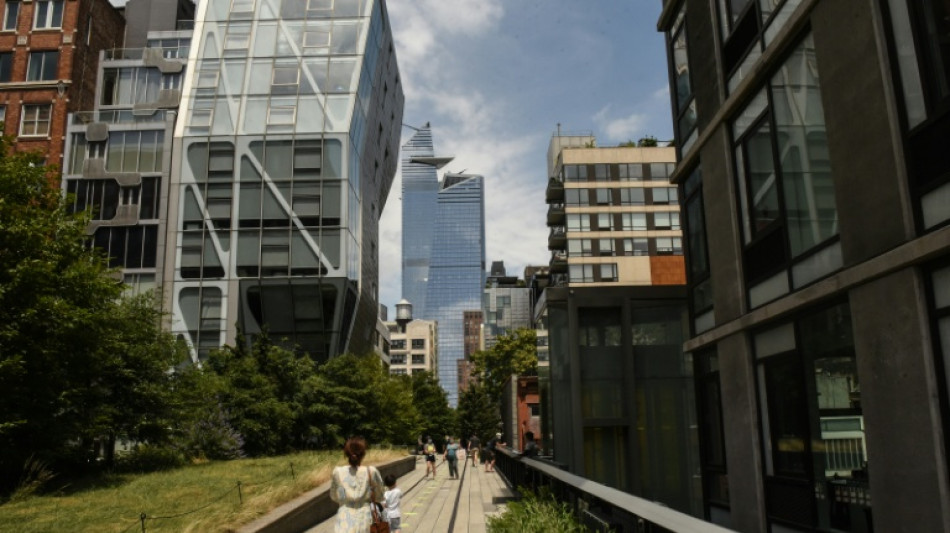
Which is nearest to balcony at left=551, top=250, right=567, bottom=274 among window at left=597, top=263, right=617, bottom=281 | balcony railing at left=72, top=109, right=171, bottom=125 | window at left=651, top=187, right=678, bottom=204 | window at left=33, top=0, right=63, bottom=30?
window at left=597, top=263, right=617, bottom=281

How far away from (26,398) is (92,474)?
3714 mm

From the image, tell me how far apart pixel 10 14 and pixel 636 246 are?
5023cm

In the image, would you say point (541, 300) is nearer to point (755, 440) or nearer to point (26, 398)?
point (755, 440)

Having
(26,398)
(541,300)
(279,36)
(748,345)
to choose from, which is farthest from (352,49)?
(748,345)

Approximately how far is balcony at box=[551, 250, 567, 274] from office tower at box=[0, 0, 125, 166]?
39428mm

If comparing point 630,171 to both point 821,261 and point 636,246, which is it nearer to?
point 636,246

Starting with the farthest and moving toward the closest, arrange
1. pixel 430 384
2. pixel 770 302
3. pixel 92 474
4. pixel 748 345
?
pixel 430 384 → pixel 92 474 → pixel 748 345 → pixel 770 302

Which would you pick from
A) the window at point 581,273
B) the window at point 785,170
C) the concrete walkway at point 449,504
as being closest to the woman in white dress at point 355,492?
the window at point 785,170

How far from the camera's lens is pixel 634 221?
64750 mm

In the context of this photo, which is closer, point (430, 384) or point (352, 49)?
point (352, 49)

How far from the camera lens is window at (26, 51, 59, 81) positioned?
50344mm

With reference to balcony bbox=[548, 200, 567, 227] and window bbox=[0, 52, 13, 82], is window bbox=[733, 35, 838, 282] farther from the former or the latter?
balcony bbox=[548, 200, 567, 227]

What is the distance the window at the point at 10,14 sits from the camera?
50375 mm

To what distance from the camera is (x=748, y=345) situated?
11.5 metres
